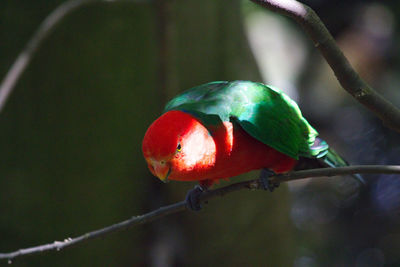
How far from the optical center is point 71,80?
3.13 meters

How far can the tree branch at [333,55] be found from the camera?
1.44 meters

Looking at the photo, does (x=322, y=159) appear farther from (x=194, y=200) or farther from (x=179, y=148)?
(x=179, y=148)

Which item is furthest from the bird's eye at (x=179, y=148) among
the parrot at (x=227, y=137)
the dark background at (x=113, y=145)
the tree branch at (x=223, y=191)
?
the dark background at (x=113, y=145)

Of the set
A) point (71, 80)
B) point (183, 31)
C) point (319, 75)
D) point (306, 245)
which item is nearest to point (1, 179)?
point (71, 80)

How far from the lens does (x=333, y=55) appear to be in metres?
1.54

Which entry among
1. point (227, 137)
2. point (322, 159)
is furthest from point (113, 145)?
point (322, 159)

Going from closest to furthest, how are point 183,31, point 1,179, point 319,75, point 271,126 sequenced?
point 271,126 < point 1,179 < point 183,31 < point 319,75

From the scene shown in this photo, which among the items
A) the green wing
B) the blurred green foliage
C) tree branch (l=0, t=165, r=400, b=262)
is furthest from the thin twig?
tree branch (l=0, t=165, r=400, b=262)

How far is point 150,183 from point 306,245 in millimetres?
1921

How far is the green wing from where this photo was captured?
6.97 ft

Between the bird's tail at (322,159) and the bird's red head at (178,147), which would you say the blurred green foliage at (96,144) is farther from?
the bird's red head at (178,147)

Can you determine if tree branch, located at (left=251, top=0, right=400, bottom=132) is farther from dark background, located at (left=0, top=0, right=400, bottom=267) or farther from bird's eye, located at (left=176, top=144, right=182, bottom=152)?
dark background, located at (left=0, top=0, right=400, bottom=267)

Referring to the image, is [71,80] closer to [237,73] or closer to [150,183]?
[150,183]

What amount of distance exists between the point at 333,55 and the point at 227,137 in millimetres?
690
